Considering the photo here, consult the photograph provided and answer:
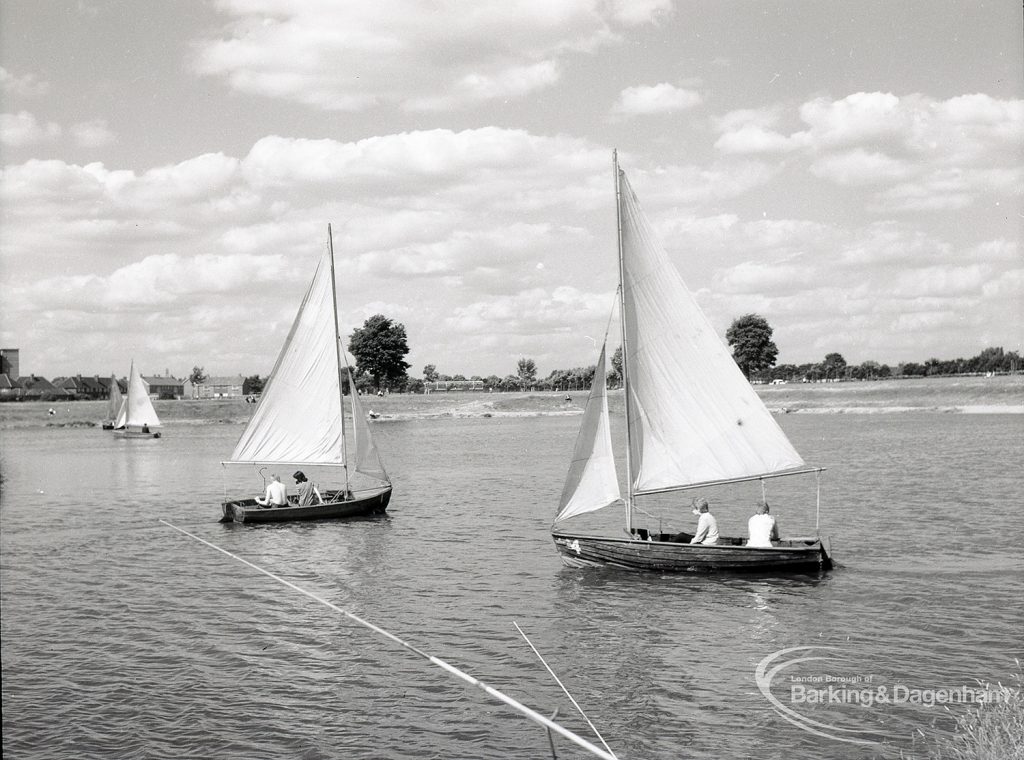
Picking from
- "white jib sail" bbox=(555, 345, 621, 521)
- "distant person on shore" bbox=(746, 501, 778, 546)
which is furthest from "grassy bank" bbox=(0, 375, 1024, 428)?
"white jib sail" bbox=(555, 345, 621, 521)

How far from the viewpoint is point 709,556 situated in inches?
1093

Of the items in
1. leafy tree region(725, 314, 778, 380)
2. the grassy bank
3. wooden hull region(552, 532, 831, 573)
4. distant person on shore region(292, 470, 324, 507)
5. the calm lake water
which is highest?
leafy tree region(725, 314, 778, 380)

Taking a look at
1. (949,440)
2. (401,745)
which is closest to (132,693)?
(401,745)

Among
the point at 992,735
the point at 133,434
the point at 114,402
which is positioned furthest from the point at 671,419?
the point at 114,402

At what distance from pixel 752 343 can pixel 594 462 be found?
166 meters

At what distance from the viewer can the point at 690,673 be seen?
19.5 meters

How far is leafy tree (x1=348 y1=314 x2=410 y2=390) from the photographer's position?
187000mm

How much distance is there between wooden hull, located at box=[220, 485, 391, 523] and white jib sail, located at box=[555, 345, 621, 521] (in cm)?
1577

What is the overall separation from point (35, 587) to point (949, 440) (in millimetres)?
73013

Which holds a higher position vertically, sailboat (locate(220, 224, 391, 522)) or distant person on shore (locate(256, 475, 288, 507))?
sailboat (locate(220, 224, 391, 522))

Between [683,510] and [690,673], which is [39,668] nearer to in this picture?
[690,673]

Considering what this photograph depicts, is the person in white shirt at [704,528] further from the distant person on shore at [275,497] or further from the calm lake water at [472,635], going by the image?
the distant person on shore at [275,497]

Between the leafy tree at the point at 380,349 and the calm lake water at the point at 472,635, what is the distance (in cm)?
14155

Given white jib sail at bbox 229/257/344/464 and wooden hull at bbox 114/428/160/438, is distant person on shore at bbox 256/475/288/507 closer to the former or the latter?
white jib sail at bbox 229/257/344/464
